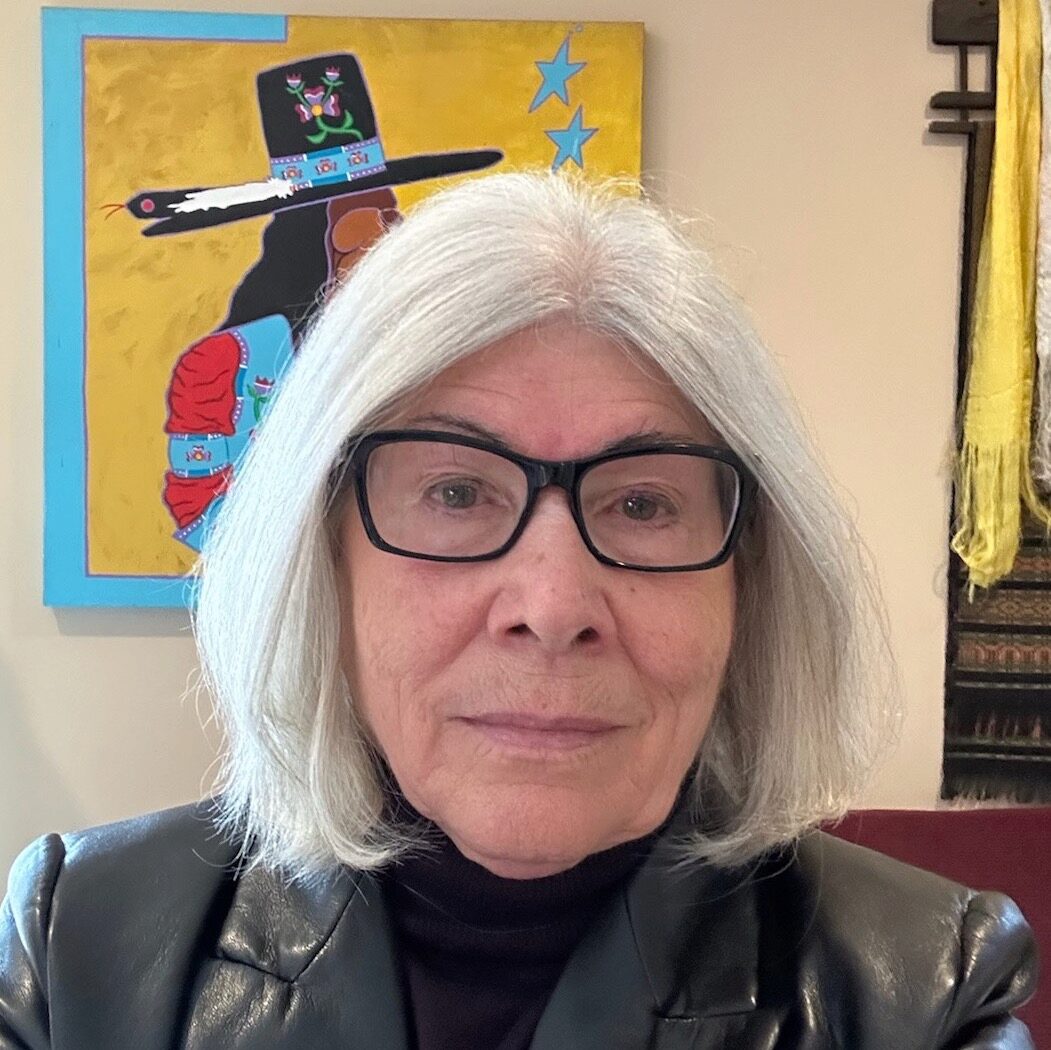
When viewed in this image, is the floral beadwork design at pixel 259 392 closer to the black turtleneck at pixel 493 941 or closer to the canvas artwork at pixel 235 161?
the canvas artwork at pixel 235 161

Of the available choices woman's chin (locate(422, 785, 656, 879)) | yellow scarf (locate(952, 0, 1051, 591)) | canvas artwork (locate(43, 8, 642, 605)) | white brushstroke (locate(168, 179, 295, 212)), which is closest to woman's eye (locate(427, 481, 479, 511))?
woman's chin (locate(422, 785, 656, 879))

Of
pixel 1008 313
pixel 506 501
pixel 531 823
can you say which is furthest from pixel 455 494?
pixel 1008 313

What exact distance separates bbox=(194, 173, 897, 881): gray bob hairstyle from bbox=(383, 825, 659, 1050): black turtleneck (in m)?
0.06

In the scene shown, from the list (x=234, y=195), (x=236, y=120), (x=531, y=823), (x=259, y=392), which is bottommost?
(x=531, y=823)

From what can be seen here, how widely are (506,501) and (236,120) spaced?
134 centimetres

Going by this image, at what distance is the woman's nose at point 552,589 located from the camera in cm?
73

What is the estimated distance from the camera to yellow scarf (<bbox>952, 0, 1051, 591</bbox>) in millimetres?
1758

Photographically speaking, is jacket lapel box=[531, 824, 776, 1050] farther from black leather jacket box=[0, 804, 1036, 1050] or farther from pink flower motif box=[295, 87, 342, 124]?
pink flower motif box=[295, 87, 342, 124]

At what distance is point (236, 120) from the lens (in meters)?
1.80

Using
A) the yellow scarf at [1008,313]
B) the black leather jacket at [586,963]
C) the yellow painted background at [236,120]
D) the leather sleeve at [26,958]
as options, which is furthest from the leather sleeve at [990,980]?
the yellow painted background at [236,120]

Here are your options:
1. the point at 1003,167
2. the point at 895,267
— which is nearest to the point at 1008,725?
the point at 895,267

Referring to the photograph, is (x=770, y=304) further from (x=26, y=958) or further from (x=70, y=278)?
(x=26, y=958)

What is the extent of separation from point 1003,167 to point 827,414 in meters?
0.51

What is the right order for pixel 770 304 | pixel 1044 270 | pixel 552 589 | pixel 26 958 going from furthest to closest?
pixel 770 304 → pixel 1044 270 → pixel 26 958 → pixel 552 589
